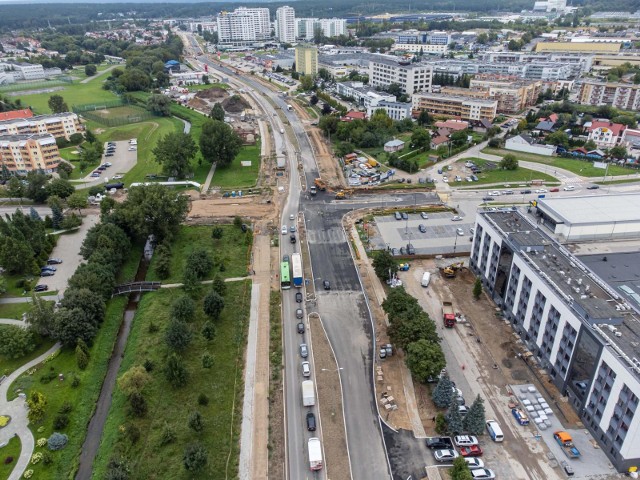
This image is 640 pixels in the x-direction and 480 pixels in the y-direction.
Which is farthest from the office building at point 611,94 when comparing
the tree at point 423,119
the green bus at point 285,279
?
the green bus at point 285,279

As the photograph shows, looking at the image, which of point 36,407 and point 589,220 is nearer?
point 36,407

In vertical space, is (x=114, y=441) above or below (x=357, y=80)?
below

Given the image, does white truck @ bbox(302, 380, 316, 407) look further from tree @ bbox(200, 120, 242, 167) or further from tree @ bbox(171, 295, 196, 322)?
tree @ bbox(200, 120, 242, 167)

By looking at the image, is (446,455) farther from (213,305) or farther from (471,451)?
Result: (213,305)

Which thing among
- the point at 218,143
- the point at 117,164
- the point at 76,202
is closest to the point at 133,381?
the point at 76,202

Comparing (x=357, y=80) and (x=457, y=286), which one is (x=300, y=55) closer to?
(x=357, y=80)

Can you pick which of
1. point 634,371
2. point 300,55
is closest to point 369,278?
point 634,371

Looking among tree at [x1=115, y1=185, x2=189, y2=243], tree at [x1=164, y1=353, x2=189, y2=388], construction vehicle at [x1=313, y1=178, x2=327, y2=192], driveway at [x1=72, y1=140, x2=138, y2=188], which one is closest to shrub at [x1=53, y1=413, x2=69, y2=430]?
tree at [x1=164, y1=353, x2=189, y2=388]
